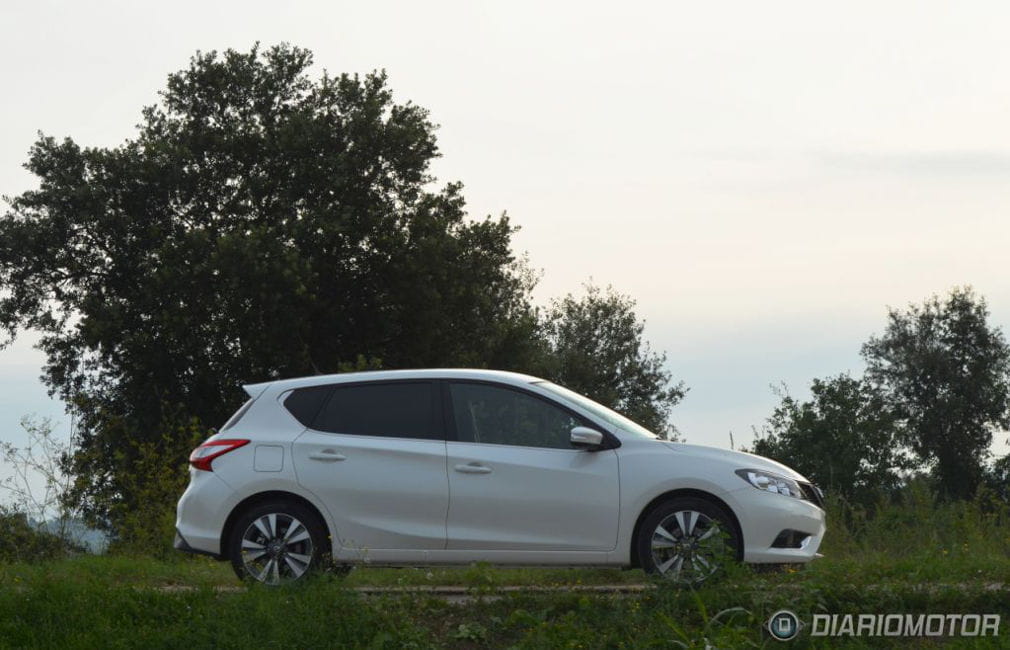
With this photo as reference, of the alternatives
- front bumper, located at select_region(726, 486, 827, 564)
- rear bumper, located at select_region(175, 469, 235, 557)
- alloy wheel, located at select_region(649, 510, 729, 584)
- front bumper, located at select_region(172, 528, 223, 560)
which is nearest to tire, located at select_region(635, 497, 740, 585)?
alloy wheel, located at select_region(649, 510, 729, 584)

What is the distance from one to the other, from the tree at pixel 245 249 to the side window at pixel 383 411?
2390 centimetres

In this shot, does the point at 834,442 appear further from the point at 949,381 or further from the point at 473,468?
the point at 473,468

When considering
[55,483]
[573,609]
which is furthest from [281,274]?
[573,609]

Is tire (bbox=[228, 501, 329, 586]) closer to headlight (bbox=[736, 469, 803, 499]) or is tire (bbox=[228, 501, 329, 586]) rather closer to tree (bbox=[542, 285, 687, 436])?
headlight (bbox=[736, 469, 803, 499])

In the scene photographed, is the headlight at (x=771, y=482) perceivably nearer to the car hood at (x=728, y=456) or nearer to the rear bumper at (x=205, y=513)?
the car hood at (x=728, y=456)

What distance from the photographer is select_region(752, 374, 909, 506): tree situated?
43.6m

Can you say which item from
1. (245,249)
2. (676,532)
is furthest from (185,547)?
(245,249)

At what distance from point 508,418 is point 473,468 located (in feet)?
1.94

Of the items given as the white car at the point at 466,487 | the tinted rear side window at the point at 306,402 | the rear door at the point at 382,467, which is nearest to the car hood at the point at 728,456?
the white car at the point at 466,487

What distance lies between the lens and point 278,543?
10352 millimetres

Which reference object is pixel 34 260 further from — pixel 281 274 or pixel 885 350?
pixel 885 350

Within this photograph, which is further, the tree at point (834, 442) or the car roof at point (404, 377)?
the tree at point (834, 442)

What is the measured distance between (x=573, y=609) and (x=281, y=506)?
255 centimetres

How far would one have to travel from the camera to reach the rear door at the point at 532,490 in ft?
32.9
